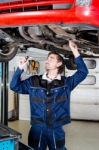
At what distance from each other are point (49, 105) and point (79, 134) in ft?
8.18

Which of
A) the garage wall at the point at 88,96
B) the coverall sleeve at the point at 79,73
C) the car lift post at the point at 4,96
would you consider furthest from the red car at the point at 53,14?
the garage wall at the point at 88,96

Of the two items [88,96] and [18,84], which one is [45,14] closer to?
[18,84]

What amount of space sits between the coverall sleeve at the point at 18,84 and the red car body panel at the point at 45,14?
55cm

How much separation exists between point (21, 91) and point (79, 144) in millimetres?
1899

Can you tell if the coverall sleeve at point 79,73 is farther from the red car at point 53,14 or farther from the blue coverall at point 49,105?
the red car at point 53,14

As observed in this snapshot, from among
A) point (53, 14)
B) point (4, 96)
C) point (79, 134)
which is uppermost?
point (53, 14)

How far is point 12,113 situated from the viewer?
242 inches

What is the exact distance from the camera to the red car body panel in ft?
6.07

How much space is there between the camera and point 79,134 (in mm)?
4980

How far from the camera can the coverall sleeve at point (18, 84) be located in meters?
2.66

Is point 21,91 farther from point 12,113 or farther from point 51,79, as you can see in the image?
point 12,113

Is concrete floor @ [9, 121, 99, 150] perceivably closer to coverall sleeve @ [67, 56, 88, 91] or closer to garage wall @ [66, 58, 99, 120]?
garage wall @ [66, 58, 99, 120]

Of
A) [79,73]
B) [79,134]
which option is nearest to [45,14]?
[79,73]

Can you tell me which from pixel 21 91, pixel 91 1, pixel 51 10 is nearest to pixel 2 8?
pixel 51 10
